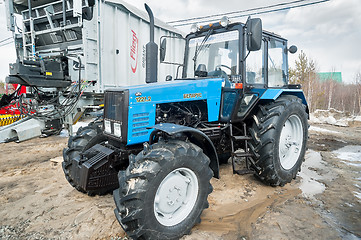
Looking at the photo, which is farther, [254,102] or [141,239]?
[254,102]

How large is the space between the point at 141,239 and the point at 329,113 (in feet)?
44.4

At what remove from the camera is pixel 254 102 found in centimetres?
377

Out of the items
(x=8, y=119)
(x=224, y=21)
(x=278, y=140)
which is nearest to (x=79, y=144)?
(x=224, y=21)

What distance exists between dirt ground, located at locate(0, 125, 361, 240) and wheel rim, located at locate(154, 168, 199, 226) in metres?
0.26

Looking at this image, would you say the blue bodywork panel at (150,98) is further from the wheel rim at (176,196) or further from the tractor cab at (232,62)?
the wheel rim at (176,196)

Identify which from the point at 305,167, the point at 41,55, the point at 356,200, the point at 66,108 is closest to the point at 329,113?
the point at 305,167

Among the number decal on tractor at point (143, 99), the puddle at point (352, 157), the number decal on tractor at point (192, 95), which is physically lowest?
the puddle at point (352, 157)

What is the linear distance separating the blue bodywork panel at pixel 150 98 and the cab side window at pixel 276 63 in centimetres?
157

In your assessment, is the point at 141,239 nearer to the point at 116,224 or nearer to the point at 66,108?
the point at 116,224

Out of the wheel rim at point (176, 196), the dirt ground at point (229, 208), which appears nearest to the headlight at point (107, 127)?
the dirt ground at point (229, 208)

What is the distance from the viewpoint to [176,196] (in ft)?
8.14

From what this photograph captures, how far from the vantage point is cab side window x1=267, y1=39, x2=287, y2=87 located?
13.8ft

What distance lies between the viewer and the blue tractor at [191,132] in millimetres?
2264

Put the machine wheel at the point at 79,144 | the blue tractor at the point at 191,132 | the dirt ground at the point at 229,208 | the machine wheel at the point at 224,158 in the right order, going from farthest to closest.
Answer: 1. the machine wheel at the point at 224,158
2. the machine wheel at the point at 79,144
3. the dirt ground at the point at 229,208
4. the blue tractor at the point at 191,132
